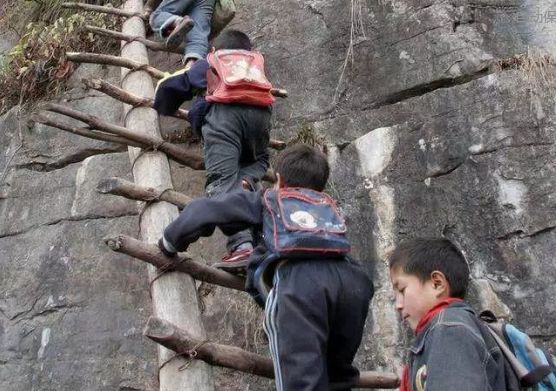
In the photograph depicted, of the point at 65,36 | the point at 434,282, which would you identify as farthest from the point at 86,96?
the point at 434,282

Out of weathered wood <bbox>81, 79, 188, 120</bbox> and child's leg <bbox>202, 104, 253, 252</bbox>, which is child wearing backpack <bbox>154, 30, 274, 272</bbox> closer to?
child's leg <bbox>202, 104, 253, 252</bbox>

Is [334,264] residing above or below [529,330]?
above

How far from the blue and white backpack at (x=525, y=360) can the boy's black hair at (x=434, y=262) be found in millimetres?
183

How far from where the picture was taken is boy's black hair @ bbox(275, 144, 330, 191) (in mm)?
2762

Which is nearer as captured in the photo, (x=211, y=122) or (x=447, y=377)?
(x=447, y=377)

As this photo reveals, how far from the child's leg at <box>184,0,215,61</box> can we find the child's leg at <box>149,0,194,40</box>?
3.1 inches

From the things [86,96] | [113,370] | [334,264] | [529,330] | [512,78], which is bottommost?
[113,370]

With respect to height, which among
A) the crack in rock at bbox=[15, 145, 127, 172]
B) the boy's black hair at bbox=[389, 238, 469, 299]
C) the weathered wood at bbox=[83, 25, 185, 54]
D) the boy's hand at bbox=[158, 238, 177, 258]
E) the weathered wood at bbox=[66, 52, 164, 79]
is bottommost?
the crack in rock at bbox=[15, 145, 127, 172]

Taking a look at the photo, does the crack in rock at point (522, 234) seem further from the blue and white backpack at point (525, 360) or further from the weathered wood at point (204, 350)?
the blue and white backpack at point (525, 360)

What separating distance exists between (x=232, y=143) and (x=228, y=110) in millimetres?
173

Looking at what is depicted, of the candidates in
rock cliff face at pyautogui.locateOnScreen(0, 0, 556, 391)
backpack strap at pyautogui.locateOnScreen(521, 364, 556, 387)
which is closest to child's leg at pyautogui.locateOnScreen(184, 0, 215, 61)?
rock cliff face at pyautogui.locateOnScreen(0, 0, 556, 391)

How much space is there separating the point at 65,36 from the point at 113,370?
2933 millimetres

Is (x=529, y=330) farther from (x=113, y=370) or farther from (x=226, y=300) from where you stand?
(x=113, y=370)

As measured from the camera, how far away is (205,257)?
14.1 feet
